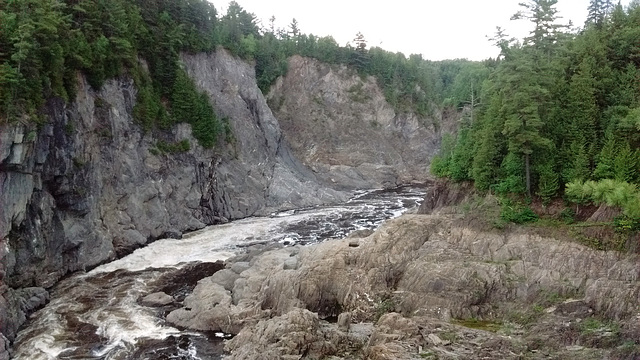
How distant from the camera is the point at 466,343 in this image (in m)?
20.8

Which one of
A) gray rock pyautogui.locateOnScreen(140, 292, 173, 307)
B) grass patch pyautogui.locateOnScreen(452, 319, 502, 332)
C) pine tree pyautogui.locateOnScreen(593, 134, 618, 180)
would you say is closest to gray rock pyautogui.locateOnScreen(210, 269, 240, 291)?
gray rock pyautogui.locateOnScreen(140, 292, 173, 307)

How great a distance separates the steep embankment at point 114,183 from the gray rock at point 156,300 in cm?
561

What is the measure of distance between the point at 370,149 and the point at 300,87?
17.4 meters

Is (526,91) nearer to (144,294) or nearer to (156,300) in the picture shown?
(156,300)

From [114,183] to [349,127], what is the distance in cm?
5797

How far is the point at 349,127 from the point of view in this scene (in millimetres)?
94250

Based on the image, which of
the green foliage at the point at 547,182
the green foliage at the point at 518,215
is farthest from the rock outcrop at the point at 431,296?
the green foliage at the point at 547,182

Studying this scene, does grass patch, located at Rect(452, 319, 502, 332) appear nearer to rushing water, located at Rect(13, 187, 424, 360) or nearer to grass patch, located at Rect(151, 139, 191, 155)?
rushing water, located at Rect(13, 187, 424, 360)

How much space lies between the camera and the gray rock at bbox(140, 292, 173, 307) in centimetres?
2911

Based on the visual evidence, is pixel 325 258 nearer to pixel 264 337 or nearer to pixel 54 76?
pixel 264 337

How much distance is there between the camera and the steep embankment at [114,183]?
95.0 feet

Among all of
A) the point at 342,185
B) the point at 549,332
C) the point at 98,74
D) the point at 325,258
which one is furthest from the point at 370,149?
the point at 549,332

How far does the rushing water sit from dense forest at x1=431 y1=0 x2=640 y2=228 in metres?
18.5

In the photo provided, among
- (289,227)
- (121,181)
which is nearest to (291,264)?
(289,227)
